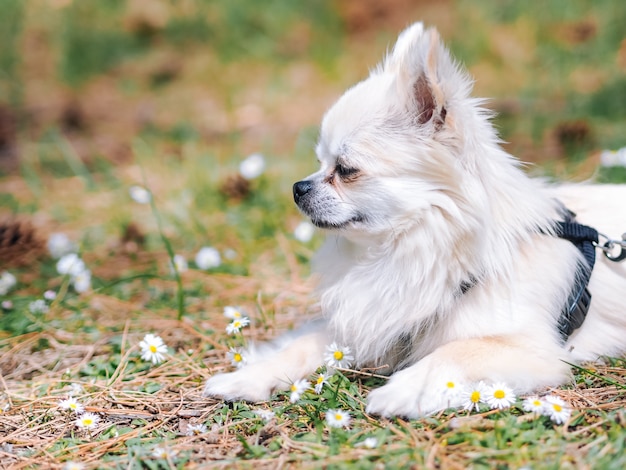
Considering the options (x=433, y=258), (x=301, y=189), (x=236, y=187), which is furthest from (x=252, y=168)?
(x=433, y=258)

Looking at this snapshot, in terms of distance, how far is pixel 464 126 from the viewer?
2.08 meters

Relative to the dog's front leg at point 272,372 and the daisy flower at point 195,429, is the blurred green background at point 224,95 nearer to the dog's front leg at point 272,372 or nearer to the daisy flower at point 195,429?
the dog's front leg at point 272,372

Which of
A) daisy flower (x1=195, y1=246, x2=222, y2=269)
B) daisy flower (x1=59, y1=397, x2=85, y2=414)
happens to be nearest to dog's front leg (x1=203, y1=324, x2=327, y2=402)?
daisy flower (x1=59, y1=397, x2=85, y2=414)

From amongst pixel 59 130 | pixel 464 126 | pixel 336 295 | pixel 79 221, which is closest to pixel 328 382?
pixel 336 295

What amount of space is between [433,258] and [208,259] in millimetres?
1600

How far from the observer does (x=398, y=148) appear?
7.12 ft

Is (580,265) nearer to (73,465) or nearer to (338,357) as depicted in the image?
(338,357)

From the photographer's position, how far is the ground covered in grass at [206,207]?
192 centimetres

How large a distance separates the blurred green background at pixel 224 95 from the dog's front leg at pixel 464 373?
5.27 feet

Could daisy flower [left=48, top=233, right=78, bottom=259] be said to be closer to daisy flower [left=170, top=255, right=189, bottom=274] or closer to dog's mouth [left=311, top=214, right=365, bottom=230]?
daisy flower [left=170, top=255, right=189, bottom=274]

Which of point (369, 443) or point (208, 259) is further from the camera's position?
point (208, 259)

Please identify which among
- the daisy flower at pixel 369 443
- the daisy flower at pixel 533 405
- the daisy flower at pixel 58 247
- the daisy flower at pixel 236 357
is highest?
the daisy flower at pixel 533 405

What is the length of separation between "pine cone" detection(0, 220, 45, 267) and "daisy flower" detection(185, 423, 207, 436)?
1913 mm

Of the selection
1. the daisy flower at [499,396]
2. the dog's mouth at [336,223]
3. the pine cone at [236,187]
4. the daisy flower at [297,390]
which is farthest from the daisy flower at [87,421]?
the pine cone at [236,187]
